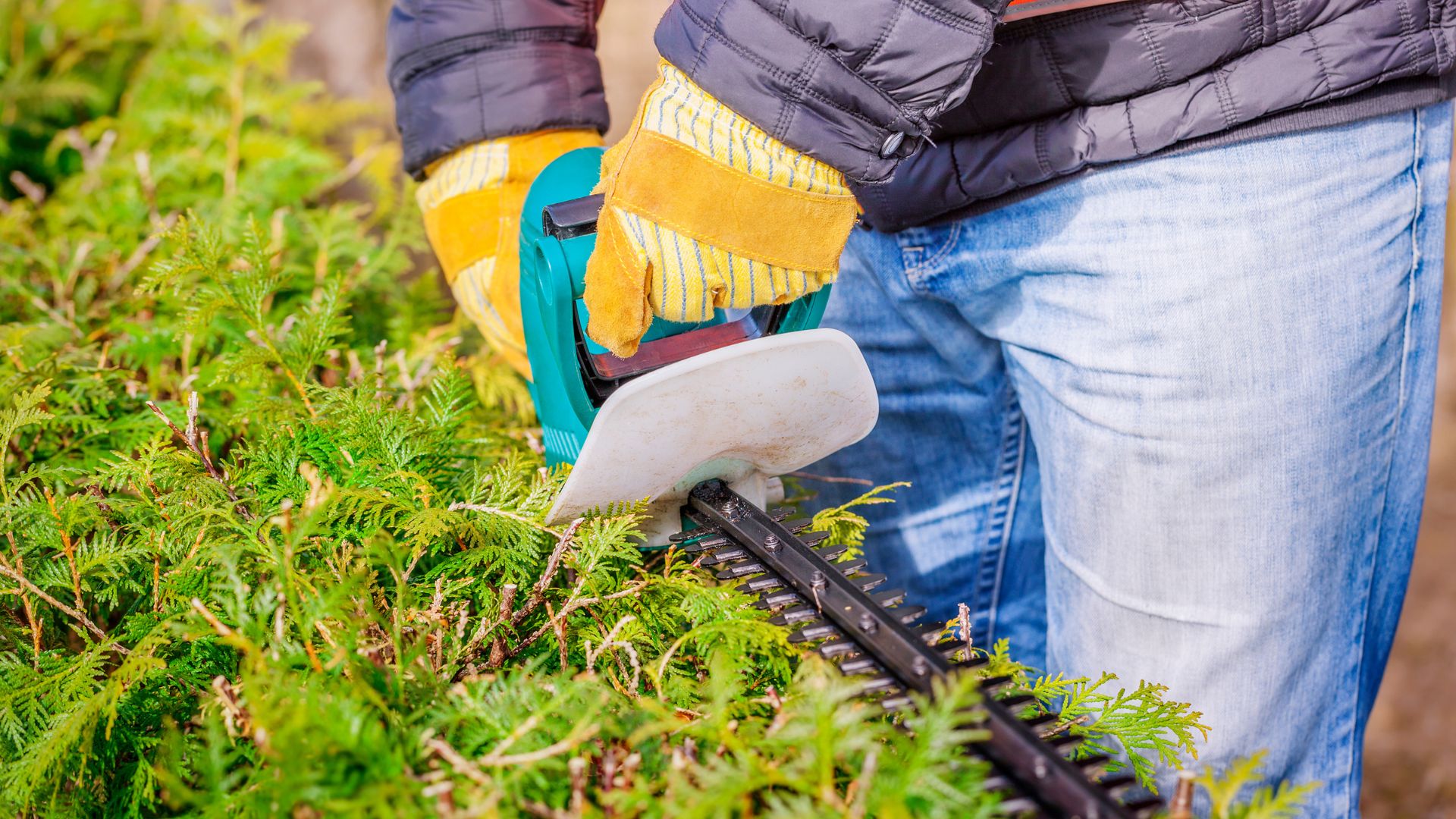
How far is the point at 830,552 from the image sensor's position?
1.32m

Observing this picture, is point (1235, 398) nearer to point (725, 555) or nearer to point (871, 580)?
point (871, 580)

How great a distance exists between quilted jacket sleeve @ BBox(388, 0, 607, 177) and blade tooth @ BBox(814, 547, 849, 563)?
100 centimetres

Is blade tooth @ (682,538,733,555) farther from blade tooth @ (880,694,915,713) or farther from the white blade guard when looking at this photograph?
blade tooth @ (880,694,915,713)

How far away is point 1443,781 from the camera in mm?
3434

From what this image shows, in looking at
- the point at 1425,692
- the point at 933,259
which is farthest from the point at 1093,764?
the point at 1425,692

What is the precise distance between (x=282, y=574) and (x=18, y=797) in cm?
38

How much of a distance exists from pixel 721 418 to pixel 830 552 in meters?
0.24

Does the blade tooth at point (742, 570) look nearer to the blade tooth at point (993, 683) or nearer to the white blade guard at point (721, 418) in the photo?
the white blade guard at point (721, 418)

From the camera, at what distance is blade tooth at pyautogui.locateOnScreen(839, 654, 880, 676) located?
1.10 meters

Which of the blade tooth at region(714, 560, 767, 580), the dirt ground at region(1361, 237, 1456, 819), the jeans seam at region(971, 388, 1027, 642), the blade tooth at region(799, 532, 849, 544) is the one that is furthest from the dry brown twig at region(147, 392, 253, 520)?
the dirt ground at region(1361, 237, 1456, 819)

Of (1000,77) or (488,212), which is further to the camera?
(488,212)

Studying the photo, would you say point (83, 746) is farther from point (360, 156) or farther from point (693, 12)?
point (360, 156)

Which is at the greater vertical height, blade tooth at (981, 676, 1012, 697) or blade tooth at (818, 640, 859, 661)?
blade tooth at (981, 676, 1012, 697)

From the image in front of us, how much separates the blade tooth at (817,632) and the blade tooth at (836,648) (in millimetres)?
15
